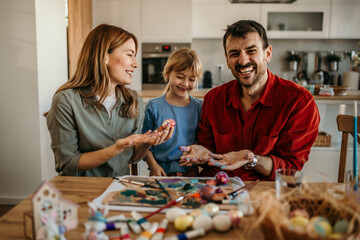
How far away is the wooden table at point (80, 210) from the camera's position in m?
0.82

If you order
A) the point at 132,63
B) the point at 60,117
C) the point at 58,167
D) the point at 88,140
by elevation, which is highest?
the point at 132,63

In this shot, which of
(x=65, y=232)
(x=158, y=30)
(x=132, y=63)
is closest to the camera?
(x=65, y=232)

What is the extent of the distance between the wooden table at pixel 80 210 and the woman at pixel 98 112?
0.21 m

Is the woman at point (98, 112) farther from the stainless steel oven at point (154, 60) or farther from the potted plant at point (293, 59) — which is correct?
the potted plant at point (293, 59)

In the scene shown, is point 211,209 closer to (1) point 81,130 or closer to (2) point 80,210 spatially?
(2) point 80,210

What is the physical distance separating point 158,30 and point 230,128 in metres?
2.89

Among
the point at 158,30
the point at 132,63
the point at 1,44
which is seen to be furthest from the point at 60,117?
the point at 158,30

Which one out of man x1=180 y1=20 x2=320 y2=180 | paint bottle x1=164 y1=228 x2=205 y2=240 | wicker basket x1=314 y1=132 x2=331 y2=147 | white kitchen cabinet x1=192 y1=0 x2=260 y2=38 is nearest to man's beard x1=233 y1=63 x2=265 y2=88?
man x1=180 y1=20 x2=320 y2=180

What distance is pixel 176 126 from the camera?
1899mm

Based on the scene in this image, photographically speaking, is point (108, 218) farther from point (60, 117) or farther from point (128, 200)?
point (60, 117)

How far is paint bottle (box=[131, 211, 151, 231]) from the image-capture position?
84cm

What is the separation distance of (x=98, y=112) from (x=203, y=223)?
91 centimetres

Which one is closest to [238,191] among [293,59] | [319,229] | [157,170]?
[319,229]

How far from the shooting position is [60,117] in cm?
147
